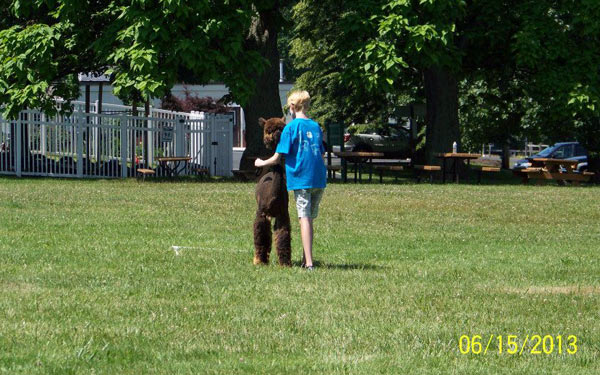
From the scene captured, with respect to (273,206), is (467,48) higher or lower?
higher

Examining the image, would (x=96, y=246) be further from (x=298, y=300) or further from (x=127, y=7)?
(x=127, y=7)

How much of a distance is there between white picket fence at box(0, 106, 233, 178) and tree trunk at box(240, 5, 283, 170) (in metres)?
1.68

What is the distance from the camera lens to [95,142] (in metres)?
30.8

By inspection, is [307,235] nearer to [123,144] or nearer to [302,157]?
[302,157]

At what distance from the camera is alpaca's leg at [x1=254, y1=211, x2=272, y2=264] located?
1111cm

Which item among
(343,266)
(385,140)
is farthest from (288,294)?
(385,140)

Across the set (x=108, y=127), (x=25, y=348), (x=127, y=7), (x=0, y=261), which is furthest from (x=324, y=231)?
(x=108, y=127)

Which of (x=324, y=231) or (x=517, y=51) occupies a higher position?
(x=517, y=51)

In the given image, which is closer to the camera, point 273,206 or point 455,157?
point 273,206

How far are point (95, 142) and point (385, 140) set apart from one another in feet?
70.7

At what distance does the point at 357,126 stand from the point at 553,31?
20500 mm

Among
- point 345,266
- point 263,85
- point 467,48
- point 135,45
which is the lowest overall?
point 345,266

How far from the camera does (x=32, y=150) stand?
3086 cm

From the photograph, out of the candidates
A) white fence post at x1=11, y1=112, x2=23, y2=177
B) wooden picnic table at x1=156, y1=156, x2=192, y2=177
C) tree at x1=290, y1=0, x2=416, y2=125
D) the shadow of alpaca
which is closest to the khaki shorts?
the shadow of alpaca
